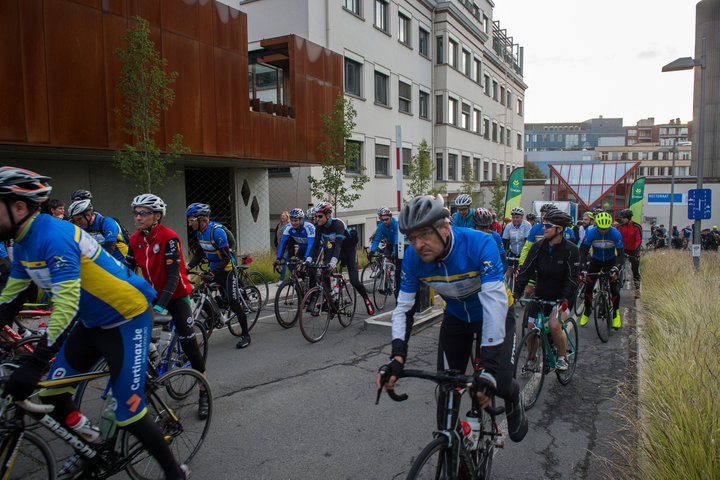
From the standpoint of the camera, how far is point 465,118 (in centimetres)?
3631

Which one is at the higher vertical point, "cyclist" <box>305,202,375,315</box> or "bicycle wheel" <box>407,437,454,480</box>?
"cyclist" <box>305,202,375,315</box>

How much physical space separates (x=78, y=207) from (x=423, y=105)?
26209 mm

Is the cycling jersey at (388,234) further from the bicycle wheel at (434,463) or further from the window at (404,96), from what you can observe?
the window at (404,96)

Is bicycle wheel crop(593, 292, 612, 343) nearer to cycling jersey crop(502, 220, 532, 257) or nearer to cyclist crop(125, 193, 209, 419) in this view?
cycling jersey crop(502, 220, 532, 257)

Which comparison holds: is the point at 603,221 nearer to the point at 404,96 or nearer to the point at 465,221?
the point at 465,221

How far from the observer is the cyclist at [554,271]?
5379 millimetres

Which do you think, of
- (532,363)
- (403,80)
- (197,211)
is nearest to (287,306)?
(197,211)

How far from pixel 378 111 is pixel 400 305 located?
913 inches

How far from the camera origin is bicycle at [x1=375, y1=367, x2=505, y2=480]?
2.60 m

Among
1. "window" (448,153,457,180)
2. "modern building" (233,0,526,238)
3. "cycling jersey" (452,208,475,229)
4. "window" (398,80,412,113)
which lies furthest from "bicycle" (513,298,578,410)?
"window" (448,153,457,180)

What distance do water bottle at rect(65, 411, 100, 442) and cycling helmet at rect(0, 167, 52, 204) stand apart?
4.27ft

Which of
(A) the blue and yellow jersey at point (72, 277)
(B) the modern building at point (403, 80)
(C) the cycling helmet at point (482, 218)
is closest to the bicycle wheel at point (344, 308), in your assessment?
(C) the cycling helmet at point (482, 218)

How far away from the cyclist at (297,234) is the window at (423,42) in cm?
2423

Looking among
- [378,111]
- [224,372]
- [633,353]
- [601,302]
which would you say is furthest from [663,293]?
[378,111]
